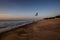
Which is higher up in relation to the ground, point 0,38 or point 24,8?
point 24,8

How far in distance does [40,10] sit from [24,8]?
0.18 metres

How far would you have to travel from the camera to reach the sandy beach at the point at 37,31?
1.44 meters

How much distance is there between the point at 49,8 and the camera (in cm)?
155

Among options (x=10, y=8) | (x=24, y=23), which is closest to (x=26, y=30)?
(x=24, y=23)

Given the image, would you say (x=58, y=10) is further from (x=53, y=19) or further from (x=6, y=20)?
(x=6, y=20)

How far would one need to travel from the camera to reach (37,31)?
151 cm

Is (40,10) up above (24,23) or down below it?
above

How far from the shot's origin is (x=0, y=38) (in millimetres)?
1543

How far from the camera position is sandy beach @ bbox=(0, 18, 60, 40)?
4.73 feet

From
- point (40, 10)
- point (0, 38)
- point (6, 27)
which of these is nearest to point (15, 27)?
point (6, 27)

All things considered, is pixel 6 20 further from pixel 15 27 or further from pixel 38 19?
pixel 38 19

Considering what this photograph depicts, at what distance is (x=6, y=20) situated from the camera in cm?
150

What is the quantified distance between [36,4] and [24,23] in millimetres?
258

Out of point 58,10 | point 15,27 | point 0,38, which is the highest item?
point 58,10
